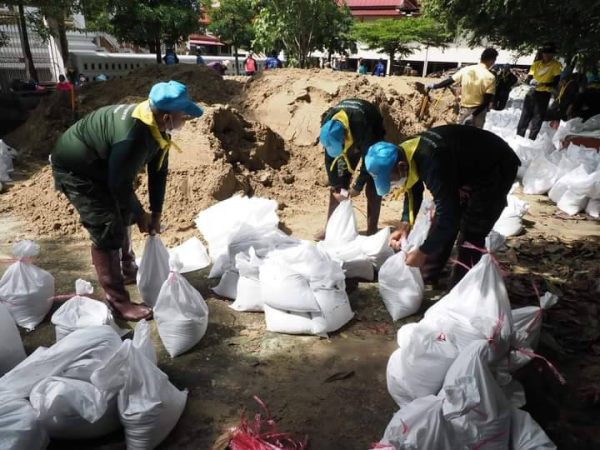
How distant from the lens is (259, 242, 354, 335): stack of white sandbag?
101 inches

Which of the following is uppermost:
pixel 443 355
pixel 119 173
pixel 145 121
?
pixel 145 121

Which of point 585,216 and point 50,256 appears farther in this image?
point 585,216

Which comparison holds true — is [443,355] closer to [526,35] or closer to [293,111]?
[526,35]

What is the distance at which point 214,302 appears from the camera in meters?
3.01

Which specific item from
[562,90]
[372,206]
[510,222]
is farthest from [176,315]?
[562,90]

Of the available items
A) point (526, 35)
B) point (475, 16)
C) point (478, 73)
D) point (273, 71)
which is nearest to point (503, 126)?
point (478, 73)

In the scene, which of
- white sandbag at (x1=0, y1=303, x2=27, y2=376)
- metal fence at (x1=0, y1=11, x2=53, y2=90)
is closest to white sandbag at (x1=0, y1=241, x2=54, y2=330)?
white sandbag at (x1=0, y1=303, x2=27, y2=376)

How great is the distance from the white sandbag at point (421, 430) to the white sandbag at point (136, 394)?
2.85 feet

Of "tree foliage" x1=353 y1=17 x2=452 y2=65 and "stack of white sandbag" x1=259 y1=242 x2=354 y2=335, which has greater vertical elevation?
"tree foliage" x1=353 y1=17 x2=452 y2=65

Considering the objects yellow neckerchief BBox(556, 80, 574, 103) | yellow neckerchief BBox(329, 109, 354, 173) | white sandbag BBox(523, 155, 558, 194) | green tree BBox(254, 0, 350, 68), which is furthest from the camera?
green tree BBox(254, 0, 350, 68)

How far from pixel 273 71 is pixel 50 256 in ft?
17.5

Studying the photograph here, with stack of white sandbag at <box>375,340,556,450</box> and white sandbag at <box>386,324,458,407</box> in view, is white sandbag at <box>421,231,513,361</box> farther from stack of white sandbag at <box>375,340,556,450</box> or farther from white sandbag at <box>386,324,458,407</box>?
stack of white sandbag at <box>375,340,556,450</box>

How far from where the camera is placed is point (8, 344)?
2.16m

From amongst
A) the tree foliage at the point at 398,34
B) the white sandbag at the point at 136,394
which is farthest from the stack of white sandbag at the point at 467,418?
the tree foliage at the point at 398,34
